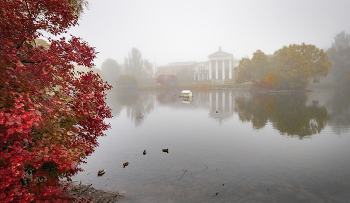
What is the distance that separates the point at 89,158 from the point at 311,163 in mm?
14273

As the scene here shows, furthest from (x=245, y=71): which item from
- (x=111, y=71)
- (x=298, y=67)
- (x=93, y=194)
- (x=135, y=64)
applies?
(x=93, y=194)

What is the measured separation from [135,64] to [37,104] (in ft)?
388

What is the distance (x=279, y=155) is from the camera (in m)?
13.5

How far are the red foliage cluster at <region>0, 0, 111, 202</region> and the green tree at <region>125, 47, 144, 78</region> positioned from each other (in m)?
115

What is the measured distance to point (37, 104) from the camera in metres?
4.82

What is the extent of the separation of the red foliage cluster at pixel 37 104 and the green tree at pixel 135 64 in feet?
377

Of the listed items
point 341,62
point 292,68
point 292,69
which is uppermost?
point 341,62

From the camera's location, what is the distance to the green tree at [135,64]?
119m

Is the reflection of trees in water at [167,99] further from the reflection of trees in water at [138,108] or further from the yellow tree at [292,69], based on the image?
the yellow tree at [292,69]

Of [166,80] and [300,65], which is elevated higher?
[300,65]

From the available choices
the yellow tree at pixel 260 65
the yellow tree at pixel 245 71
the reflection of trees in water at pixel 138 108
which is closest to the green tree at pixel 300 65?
the yellow tree at pixel 260 65

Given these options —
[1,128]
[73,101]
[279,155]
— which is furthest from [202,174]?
[1,128]

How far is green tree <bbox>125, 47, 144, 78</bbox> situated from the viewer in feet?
390

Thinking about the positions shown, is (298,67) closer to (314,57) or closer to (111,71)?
(314,57)
